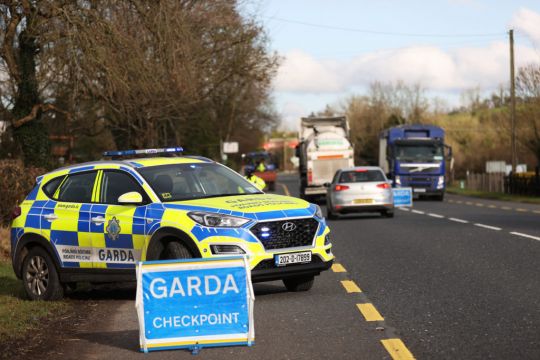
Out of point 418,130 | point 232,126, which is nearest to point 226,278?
point 418,130

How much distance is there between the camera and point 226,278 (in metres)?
8.30

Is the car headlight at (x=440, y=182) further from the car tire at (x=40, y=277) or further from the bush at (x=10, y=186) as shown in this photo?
the car tire at (x=40, y=277)

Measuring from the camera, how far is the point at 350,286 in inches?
492

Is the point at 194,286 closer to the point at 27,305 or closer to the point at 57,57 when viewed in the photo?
the point at 27,305

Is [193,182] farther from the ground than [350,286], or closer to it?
farther from the ground

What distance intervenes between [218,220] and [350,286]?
95.2 inches

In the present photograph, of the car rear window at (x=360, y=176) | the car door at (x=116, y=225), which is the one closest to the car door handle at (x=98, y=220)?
the car door at (x=116, y=225)

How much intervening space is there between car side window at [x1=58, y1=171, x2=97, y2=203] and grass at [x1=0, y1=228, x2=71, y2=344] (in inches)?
49.7

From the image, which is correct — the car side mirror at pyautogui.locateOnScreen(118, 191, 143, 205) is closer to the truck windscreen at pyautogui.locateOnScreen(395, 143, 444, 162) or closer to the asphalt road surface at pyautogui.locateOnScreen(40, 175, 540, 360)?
the asphalt road surface at pyautogui.locateOnScreen(40, 175, 540, 360)

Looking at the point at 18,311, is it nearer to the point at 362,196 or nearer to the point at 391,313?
the point at 391,313

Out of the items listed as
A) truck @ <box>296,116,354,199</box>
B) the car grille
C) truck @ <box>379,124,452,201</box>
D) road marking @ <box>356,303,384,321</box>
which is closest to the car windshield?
the car grille

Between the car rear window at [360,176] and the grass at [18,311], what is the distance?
637 inches

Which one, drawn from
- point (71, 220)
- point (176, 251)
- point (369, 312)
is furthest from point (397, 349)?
point (71, 220)

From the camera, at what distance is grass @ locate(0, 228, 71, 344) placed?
9539mm
